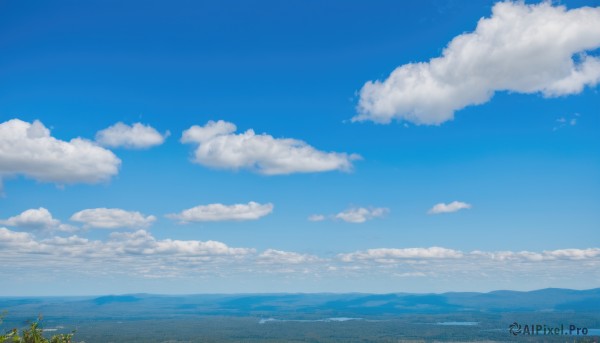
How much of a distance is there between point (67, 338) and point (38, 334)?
10.9 ft

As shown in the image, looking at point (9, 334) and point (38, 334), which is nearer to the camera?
point (9, 334)

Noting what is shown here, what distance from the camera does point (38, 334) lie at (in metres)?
44.3

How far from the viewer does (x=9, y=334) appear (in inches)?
1529

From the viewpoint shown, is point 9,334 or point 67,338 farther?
point 67,338

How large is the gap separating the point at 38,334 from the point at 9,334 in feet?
19.0

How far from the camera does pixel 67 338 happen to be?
1705 inches

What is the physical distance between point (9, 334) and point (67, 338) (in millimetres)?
5482
